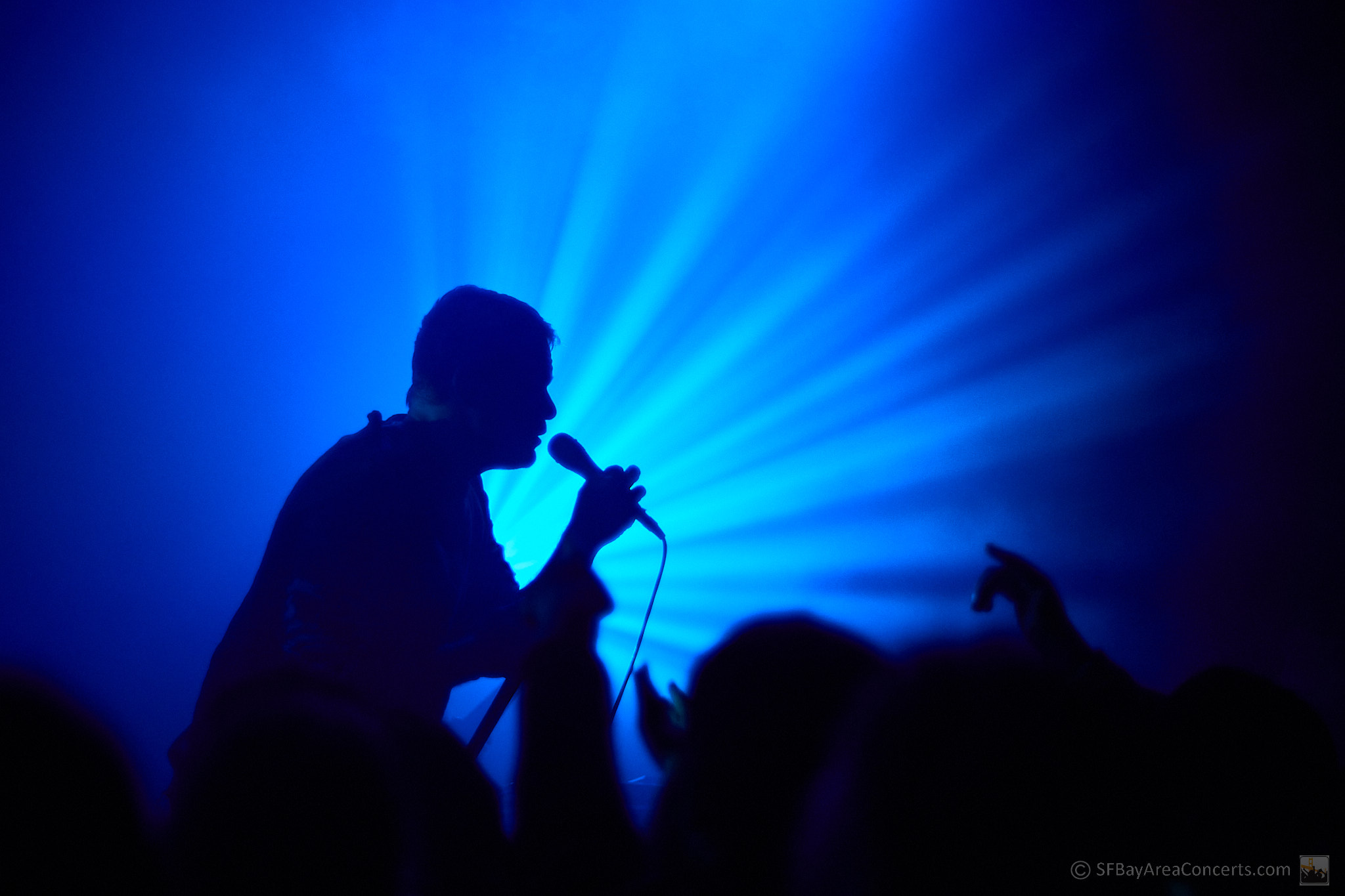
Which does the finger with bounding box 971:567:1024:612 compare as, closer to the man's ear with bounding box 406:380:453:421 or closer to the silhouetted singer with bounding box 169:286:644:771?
the silhouetted singer with bounding box 169:286:644:771

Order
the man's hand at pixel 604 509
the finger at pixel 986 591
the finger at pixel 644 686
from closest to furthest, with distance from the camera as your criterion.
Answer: the finger at pixel 644 686, the finger at pixel 986 591, the man's hand at pixel 604 509

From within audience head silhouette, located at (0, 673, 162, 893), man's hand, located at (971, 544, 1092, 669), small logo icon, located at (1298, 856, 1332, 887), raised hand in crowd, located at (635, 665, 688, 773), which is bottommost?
small logo icon, located at (1298, 856, 1332, 887)

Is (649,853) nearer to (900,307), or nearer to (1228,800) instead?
(1228,800)

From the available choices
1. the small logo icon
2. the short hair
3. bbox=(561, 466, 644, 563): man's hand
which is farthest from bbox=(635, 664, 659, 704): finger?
the short hair

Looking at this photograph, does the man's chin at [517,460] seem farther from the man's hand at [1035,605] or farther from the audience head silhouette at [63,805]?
the audience head silhouette at [63,805]

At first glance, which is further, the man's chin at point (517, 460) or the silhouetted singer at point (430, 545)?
the man's chin at point (517, 460)

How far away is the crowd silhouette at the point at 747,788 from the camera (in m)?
0.44

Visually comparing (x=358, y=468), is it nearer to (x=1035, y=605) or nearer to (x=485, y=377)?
(x=485, y=377)

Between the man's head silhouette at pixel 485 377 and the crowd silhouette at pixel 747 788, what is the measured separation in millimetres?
1011

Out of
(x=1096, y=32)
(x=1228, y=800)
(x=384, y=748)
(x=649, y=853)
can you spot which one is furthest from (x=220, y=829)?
(x=1096, y=32)

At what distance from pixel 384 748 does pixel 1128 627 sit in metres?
4.35

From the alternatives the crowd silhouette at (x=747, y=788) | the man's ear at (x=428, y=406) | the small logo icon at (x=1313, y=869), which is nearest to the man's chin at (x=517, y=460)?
the man's ear at (x=428, y=406)

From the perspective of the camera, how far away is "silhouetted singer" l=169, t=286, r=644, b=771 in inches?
42.5

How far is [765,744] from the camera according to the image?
1.84 feet
